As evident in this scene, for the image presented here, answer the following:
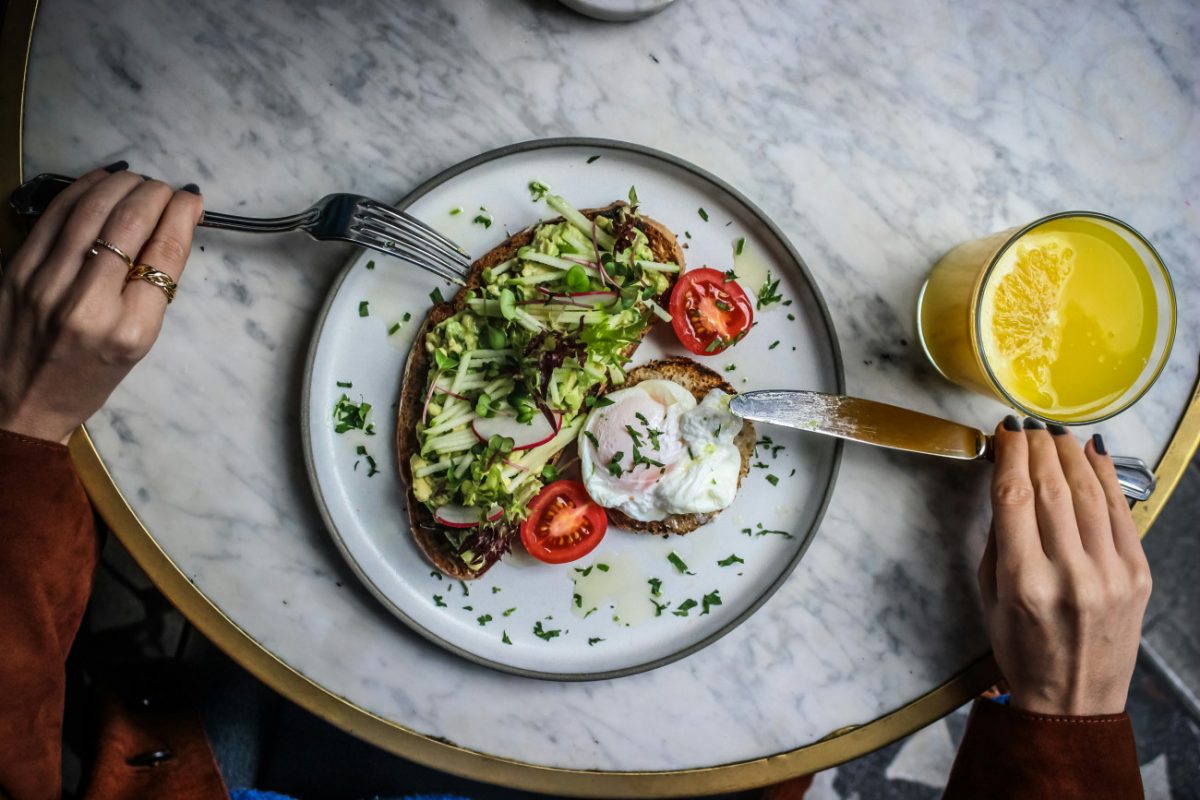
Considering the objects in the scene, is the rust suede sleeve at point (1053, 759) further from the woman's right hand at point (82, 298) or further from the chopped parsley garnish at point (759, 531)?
the woman's right hand at point (82, 298)

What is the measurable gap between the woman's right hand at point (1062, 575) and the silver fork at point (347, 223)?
1.64m

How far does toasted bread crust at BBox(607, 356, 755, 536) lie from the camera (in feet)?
7.63

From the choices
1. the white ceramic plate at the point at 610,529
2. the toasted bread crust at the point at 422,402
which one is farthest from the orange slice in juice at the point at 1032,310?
the toasted bread crust at the point at 422,402

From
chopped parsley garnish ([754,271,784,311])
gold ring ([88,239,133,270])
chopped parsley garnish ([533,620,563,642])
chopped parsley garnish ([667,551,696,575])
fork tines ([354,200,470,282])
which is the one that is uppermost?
chopped parsley garnish ([754,271,784,311])

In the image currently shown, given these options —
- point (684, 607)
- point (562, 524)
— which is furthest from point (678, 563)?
point (562, 524)

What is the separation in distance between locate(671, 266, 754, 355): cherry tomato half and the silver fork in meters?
0.64

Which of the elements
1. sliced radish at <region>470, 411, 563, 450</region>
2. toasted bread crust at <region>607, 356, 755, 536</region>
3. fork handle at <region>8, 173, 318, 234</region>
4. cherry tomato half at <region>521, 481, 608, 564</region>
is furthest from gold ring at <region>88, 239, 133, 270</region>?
toasted bread crust at <region>607, 356, 755, 536</region>

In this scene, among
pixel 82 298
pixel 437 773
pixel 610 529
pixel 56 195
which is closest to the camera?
pixel 82 298

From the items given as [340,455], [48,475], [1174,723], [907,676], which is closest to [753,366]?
[907,676]

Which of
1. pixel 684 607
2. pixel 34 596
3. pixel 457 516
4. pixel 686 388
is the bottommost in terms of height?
pixel 34 596

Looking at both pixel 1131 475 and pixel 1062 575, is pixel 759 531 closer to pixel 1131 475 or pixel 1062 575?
pixel 1062 575

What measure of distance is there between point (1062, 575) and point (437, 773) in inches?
82.8

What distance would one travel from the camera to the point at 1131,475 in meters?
2.36

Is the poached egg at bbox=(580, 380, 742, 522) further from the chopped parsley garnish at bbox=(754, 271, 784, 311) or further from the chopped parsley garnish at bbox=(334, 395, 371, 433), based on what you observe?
the chopped parsley garnish at bbox=(334, 395, 371, 433)
